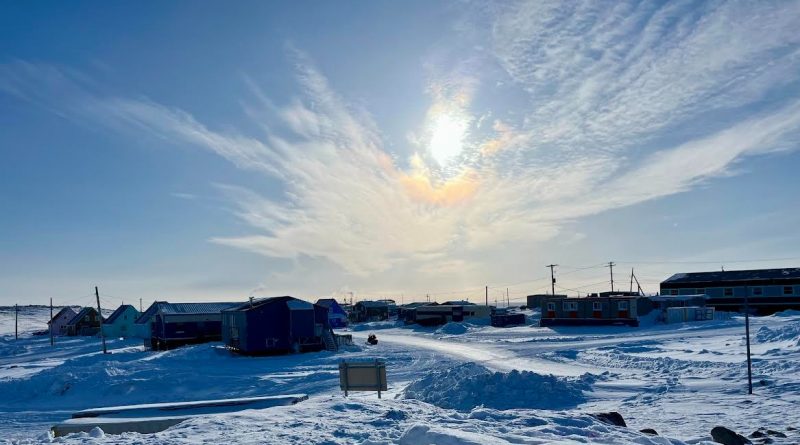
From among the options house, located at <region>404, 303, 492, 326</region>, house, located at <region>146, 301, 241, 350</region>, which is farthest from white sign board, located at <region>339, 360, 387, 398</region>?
house, located at <region>404, 303, 492, 326</region>

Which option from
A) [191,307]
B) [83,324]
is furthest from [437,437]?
[83,324]

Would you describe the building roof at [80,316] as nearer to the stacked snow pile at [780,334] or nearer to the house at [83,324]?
the house at [83,324]

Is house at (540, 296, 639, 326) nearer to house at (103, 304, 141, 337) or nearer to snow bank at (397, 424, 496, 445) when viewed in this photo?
house at (103, 304, 141, 337)

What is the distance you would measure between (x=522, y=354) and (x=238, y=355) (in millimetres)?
21266

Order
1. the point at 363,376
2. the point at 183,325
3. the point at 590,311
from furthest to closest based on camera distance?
1. the point at 590,311
2. the point at 183,325
3. the point at 363,376

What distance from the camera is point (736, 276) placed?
253 feet

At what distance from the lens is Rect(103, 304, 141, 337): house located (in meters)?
80.7

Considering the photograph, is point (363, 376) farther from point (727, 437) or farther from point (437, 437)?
point (727, 437)

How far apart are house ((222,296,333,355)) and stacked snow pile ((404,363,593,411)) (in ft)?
84.2

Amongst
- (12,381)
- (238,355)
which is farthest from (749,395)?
(238,355)

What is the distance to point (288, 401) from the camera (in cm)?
1891

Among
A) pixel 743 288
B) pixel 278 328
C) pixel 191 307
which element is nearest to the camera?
pixel 278 328

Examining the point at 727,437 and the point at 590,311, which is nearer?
the point at 727,437

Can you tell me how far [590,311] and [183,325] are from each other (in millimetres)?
42697
